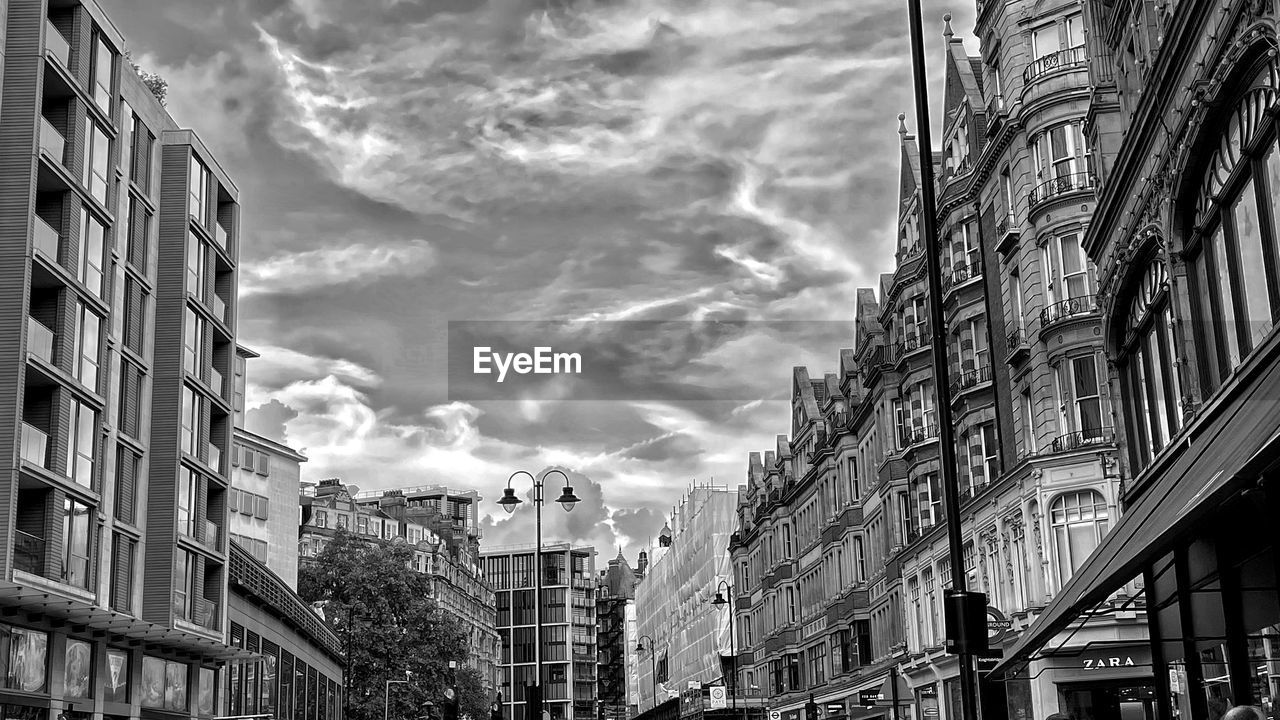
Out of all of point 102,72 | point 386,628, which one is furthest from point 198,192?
point 386,628

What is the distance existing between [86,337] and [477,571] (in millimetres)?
143174

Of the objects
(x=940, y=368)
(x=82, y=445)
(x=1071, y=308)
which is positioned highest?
(x=1071, y=308)

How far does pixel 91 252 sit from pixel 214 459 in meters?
14.8

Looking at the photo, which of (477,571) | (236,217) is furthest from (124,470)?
(477,571)

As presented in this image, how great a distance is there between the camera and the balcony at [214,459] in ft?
182

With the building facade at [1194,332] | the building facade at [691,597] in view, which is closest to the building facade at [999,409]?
the building facade at [1194,332]

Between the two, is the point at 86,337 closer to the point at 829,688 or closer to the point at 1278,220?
the point at 1278,220

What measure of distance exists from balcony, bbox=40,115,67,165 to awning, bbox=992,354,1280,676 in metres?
32.3

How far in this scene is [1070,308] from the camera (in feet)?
125

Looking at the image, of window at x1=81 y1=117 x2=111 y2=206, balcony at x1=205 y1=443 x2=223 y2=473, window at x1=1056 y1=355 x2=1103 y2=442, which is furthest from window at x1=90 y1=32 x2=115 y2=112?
window at x1=1056 y1=355 x2=1103 y2=442

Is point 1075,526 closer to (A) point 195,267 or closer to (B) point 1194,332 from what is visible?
(B) point 1194,332

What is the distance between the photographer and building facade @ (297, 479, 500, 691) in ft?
423

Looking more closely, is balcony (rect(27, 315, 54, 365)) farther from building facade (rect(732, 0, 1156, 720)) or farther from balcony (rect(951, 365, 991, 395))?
balcony (rect(951, 365, 991, 395))

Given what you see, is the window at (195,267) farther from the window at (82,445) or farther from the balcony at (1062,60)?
the balcony at (1062,60)
